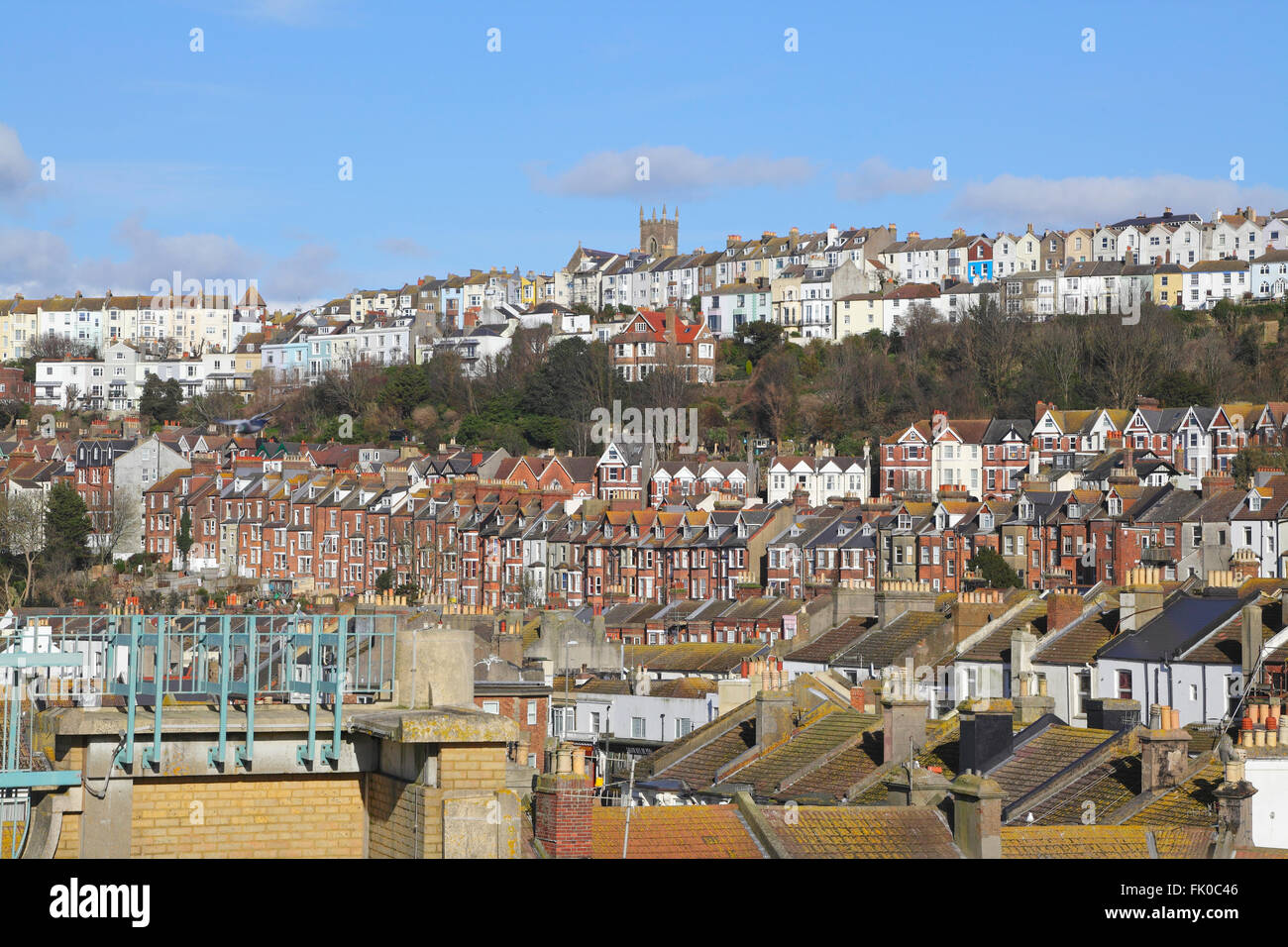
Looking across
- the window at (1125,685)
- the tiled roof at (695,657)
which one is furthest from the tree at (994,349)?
the window at (1125,685)

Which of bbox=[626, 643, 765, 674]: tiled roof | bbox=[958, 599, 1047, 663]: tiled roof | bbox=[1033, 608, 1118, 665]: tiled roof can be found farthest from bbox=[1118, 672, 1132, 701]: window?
bbox=[626, 643, 765, 674]: tiled roof

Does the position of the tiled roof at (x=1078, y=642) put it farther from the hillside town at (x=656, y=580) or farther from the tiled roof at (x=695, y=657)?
the tiled roof at (x=695, y=657)

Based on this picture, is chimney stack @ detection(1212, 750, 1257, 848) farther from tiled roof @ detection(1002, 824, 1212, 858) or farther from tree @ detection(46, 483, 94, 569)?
tree @ detection(46, 483, 94, 569)

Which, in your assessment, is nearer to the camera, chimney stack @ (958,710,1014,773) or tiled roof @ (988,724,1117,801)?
tiled roof @ (988,724,1117,801)

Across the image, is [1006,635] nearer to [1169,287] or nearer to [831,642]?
[831,642]

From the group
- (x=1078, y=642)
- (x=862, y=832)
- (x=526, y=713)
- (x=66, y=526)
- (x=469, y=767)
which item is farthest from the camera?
(x=66, y=526)

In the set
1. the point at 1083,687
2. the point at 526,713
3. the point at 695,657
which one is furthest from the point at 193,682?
the point at 695,657

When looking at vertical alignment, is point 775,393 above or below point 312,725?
above
